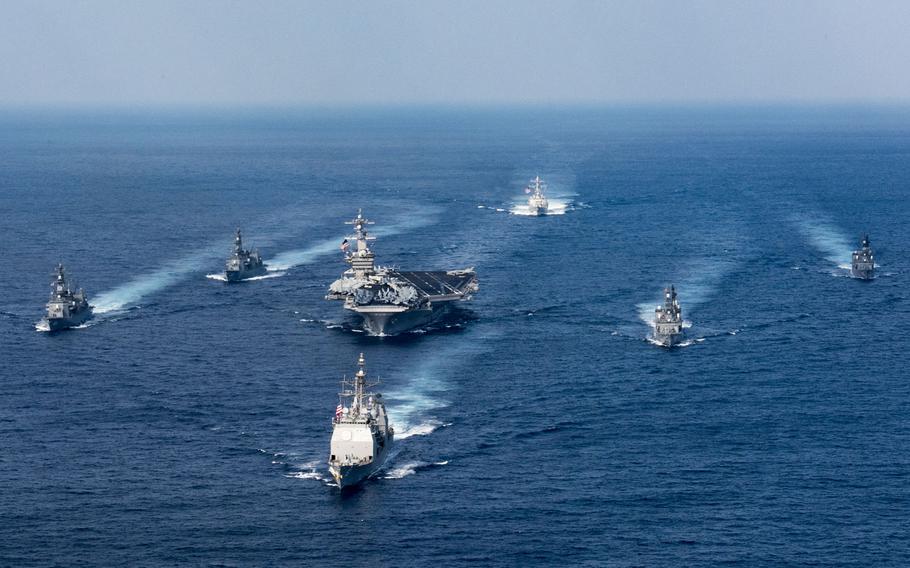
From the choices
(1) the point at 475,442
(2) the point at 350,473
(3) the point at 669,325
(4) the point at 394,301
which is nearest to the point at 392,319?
(4) the point at 394,301

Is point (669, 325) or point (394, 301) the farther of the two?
point (394, 301)

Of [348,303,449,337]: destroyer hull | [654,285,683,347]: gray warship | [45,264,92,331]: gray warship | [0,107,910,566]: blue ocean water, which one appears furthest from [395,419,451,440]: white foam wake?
[45,264,92,331]: gray warship

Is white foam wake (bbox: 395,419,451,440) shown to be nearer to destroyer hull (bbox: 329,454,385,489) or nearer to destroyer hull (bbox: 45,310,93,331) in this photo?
destroyer hull (bbox: 329,454,385,489)

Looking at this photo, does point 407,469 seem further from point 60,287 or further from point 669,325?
point 60,287

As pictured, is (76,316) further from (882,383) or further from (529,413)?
(882,383)

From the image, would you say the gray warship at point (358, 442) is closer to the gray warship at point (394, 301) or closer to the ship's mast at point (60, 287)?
the gray warship at point (394, 301)
